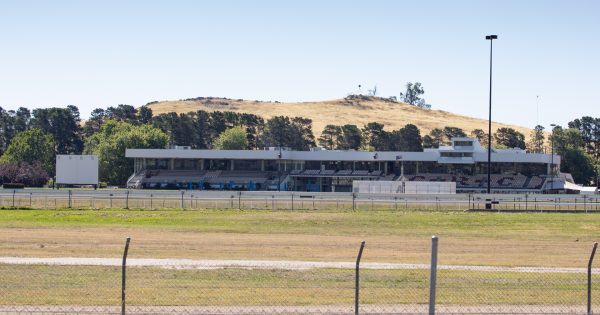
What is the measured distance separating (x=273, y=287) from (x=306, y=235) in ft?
73.4

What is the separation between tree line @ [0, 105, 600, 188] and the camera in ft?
473

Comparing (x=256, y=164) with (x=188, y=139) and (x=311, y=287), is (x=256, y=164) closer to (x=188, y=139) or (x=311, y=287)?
(x=188, y=139)

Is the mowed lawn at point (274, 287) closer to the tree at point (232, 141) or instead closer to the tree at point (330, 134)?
the tree at point (232, 141)

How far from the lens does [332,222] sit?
181ft

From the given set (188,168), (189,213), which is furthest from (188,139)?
(189,213)

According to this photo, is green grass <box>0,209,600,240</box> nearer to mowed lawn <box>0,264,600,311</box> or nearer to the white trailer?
mowed lawn <box>0,264,600,311</box>

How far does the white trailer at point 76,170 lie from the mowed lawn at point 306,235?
163 ft

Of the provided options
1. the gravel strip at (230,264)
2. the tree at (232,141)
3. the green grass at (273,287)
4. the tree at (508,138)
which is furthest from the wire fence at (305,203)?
the tree at (508,138)

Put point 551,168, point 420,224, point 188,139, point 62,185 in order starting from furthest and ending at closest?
point 188,139 < point 551,168 < point 62,185 < point 420,224

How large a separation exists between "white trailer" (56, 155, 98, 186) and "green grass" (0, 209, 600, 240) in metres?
49.4

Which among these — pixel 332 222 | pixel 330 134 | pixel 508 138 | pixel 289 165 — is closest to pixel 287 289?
pixel 332 222

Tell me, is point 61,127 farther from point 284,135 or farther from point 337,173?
point 337,173

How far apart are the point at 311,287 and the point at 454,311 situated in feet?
15.9

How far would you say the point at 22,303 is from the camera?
2102 cm
